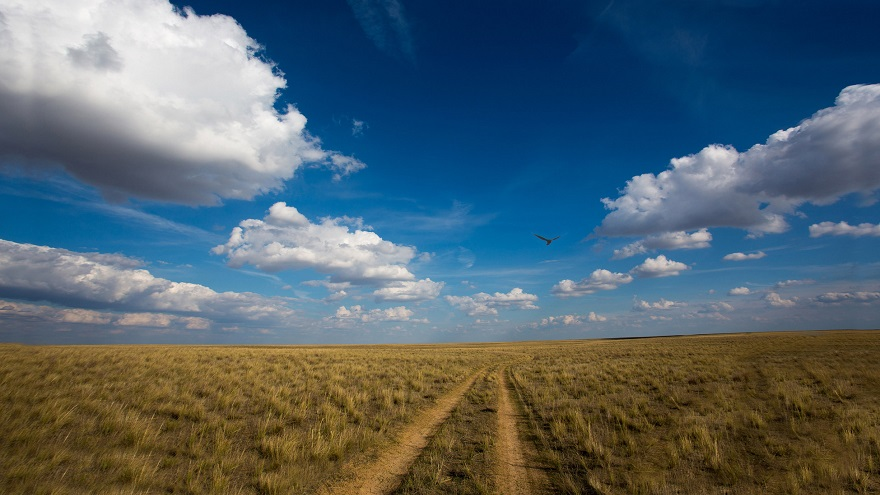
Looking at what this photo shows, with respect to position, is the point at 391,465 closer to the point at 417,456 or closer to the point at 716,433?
the point at 417,456

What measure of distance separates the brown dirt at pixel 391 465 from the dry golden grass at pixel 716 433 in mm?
3300

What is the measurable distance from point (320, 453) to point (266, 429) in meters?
2.69

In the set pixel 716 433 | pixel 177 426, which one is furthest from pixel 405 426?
pixel 716 433

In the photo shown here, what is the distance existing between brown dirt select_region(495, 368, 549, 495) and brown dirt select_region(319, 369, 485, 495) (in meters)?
2.03

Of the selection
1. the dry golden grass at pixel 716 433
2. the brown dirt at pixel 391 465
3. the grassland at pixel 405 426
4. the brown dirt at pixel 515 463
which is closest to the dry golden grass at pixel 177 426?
the grassland at pixel 405 426

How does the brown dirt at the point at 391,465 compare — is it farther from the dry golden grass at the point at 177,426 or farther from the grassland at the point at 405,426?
the dry golden grass at the point at 177,426

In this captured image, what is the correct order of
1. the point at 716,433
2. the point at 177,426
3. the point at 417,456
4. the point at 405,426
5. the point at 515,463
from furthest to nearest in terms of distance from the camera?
the point at 405,426 → the point at 177,426 → the point at 716,433 → the point at 417,456 → the point at 515,463

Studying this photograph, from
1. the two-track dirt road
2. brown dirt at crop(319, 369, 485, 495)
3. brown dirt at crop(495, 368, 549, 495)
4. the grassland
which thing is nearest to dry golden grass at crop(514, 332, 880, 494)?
the grassland

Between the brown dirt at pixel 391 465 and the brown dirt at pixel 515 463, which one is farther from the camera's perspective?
the brown dirt at pixel 391 465

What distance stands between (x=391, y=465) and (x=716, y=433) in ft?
27.9

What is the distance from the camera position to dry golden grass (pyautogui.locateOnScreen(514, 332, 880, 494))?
7219 mm

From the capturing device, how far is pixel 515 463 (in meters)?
8.34

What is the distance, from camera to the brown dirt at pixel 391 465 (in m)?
7.27

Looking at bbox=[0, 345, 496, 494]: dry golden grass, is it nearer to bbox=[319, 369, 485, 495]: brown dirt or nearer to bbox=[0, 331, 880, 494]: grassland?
bbox=[0, 331, 880, 494]: grassland
